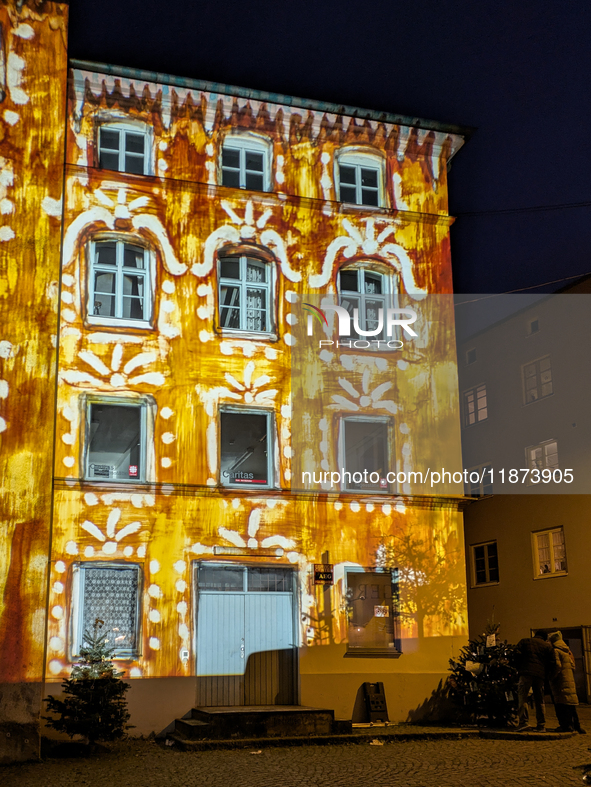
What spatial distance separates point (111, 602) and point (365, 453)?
6716mm

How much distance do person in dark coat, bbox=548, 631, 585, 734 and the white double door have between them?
214 inches

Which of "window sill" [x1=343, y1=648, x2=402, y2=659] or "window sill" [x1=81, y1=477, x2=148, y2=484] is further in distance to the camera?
"window sill" [x1=343, y1=648, x2=402, y2=659]

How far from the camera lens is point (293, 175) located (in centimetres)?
2284

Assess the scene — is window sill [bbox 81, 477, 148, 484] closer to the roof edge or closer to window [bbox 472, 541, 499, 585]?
the roof edge

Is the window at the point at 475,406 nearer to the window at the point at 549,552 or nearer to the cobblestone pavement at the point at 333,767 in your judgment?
the window at the point at 549,552

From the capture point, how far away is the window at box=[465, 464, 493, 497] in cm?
3441

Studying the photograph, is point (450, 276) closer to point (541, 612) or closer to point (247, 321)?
point (247, 321)

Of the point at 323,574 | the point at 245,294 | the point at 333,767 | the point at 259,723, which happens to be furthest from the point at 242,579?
the point at 245,294

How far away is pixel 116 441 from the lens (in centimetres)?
2022

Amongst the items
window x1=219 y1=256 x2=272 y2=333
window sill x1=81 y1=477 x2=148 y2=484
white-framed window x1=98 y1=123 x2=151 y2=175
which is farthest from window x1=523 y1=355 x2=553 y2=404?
window sill x1=81 y1=477 x2=148 y2=484

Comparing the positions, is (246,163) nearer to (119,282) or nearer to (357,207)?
(357,207)

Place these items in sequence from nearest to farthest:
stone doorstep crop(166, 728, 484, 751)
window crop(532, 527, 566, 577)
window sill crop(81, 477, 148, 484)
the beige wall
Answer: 1. stone doorstep crop(166, 728, 484, 751)
2. window sill crop(81, 477, 148, 484)
3. the beige wall
4. window crop(532, 527, 566, 577)

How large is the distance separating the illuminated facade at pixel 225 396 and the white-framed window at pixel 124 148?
2.0 inches

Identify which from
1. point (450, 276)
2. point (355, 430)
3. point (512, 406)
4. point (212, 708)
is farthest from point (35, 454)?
point (512, 406)
